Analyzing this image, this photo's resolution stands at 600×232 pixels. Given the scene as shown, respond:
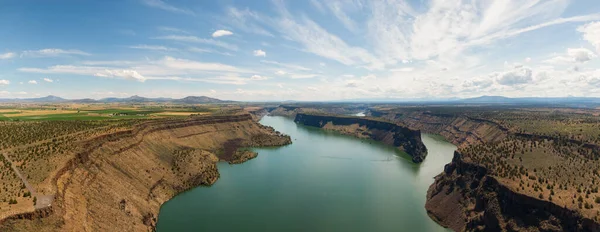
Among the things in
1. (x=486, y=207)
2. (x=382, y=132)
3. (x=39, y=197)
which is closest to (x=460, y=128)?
(x=382, y=132)

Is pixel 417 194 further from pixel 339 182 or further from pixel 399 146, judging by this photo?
pixel 399 146

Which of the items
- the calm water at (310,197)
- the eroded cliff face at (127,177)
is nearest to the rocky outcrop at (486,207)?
the calm water at (310,197)

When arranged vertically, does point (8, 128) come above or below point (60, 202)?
above

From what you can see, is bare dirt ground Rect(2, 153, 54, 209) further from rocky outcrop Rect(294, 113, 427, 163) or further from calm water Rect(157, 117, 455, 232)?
rocky outcrop Rect(294, 113, 427, 163)

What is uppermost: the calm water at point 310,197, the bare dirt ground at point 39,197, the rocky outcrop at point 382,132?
the bare dirt ground at point 39,197

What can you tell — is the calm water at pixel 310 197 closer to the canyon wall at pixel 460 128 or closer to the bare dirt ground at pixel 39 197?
the bare dirt ground at pixel 39 197

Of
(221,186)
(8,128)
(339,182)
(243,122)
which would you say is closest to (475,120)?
(339,182)

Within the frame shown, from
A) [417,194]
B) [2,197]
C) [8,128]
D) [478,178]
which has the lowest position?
[417,194]
